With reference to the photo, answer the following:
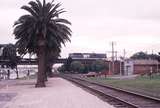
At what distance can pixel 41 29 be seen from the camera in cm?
5759

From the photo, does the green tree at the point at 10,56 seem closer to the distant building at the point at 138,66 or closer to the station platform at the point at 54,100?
the distant building at the point at 138,66

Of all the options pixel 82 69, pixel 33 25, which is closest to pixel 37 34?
pixel 33 25

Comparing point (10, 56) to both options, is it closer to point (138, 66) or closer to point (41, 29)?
point (138, 66)

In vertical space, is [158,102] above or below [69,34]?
below

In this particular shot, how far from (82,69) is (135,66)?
155ft

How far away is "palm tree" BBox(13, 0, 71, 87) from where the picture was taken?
57531 mm

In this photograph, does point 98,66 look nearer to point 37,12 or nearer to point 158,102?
point 37,12

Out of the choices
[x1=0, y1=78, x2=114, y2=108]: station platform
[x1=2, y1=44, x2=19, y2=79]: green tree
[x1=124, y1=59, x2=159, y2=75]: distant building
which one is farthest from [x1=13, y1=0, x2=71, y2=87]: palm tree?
[x1=124, y1=59, x2=159, y2=75]: distant building

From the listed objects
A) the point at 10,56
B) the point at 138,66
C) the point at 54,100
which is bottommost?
the point at 54,100

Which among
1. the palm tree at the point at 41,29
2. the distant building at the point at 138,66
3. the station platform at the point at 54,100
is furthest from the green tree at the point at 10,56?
the station platform at the point at 54,100

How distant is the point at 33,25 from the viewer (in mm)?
57031

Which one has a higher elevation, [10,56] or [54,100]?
[10,56]

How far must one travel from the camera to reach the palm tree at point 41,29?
57531 millimetres

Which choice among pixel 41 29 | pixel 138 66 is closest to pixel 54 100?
pixel 41 29
